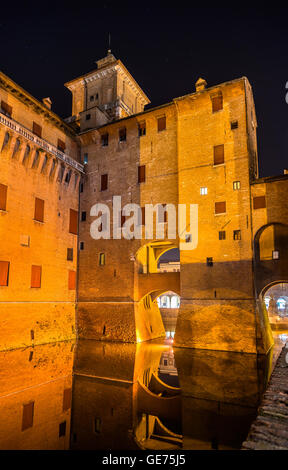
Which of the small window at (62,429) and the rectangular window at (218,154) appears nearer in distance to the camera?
the small window at (62,429)

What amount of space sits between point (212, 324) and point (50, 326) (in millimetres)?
10335

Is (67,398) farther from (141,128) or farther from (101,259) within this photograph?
(141,128)

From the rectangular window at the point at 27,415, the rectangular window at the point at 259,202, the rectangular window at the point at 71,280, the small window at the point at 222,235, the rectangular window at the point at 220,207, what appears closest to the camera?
the rectangular window at the point at 27,415

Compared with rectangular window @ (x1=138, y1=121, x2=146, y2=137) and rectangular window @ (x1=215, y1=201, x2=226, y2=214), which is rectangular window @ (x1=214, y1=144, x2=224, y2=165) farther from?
rectangular window @ (x1=138, y1=121, x2=146, y2=137)

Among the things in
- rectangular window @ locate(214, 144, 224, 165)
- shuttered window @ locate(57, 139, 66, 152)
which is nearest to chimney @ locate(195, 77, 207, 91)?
rectangular window @ locate(214, 144, 224, 165)

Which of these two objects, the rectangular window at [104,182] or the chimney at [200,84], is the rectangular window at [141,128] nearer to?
the rectangular window at [104,182]

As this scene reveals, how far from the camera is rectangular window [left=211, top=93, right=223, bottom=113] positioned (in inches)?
780

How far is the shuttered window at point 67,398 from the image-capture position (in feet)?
27.6

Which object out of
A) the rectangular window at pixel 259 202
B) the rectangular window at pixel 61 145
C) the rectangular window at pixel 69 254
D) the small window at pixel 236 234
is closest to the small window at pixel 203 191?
the rectangular window at pixel 259 202

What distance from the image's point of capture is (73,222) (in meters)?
23.7

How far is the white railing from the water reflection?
42.0 feet

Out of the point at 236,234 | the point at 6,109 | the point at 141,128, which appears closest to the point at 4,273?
the point at 6,109

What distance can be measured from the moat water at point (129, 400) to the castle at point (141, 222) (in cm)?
329
